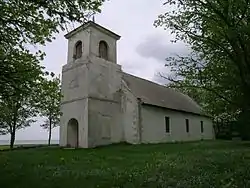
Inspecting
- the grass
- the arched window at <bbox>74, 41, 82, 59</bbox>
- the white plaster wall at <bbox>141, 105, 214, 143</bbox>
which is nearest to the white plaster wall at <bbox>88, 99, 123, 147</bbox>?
the white plaster wall at <bbox>141, 105, 214, 143</bbox>

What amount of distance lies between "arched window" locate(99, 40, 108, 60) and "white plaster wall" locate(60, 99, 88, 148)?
5.09m

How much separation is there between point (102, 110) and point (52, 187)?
16.6 m

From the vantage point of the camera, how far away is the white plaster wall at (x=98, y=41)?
26.6 meters

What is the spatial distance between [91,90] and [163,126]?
879 centimetres

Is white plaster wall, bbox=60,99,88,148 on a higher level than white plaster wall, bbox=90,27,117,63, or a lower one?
lower

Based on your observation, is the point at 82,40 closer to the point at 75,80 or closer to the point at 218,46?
the point at 75,80

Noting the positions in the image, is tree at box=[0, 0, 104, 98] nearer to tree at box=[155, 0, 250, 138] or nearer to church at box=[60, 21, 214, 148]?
tree at box=[155, 0, 250, 138]

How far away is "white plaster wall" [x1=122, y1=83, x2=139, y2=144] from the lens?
87.3 ft

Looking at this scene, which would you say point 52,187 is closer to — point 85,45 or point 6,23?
point 6,23

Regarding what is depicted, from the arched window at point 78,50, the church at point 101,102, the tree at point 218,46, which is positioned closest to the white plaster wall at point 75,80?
the church at point 101,102

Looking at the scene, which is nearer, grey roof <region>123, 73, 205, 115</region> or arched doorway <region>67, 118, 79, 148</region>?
arched doorway <region>67, 118, 79, 148</region>

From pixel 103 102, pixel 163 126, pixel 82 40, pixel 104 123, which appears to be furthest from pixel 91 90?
pixel 163 126

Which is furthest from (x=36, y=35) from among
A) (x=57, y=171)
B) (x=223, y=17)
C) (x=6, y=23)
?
(x=223, y=17)

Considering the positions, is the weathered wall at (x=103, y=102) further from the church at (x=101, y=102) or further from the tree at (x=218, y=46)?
the tree at (x=218, y=46)
